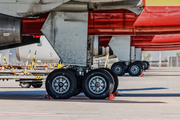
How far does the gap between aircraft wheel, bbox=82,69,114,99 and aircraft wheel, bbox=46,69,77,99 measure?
15.8 inches

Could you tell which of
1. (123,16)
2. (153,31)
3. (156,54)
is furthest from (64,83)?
(156,54)

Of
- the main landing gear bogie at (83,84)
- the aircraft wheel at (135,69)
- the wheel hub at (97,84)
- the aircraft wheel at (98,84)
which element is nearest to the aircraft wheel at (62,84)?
the main landing gear bogie at (83,84)

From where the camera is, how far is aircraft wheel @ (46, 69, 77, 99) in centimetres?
932

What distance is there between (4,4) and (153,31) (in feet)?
19.1

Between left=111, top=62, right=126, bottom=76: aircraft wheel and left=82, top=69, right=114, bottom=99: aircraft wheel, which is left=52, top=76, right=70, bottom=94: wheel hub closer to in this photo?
left=82, top=69, right=114, bottom=99: aircraft wheel

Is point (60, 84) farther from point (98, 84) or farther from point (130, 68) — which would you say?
point (130, 68)

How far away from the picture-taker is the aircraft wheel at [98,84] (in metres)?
9.31

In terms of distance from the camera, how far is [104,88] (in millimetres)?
9344

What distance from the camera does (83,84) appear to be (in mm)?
9422

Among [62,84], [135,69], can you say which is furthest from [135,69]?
[62,84]

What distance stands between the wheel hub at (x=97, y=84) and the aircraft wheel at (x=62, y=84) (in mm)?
552

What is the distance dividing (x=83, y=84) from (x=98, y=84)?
49 centimetres

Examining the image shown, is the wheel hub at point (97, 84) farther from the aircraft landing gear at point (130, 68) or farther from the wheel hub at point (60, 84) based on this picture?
the aircraft landing gear at point (130, 68)

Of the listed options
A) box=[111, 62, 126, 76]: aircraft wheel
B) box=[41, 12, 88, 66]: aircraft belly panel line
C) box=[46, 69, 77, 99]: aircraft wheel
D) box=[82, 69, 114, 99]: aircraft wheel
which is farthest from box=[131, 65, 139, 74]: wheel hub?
box=[46, 69, 77, 99]: aircraft wheel
